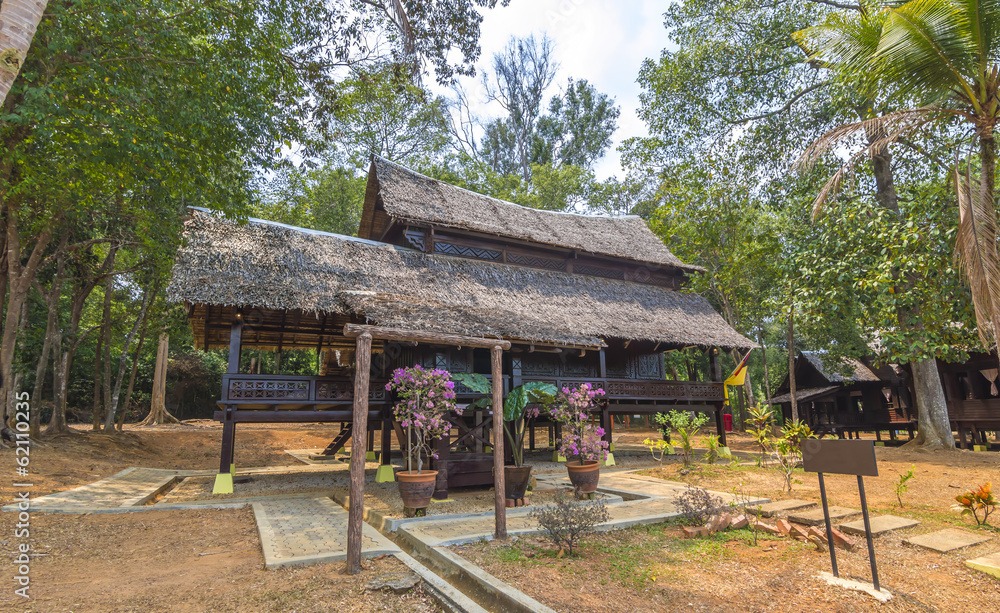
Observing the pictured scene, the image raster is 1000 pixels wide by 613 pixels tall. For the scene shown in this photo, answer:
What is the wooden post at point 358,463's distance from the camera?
15.5 feet

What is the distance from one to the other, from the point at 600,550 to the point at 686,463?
7.09 metres

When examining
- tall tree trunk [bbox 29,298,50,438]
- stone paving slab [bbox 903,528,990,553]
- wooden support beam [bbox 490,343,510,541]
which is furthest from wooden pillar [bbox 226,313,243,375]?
stone paving slab [bbox 903,528,990,553]

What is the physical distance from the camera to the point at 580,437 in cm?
781

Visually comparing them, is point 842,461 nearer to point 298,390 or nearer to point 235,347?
point 298,390

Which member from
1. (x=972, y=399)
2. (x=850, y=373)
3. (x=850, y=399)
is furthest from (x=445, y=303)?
(x=850, y=399)

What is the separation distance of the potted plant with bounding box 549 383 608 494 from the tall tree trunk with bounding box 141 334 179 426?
21.8 m

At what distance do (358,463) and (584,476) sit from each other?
4.19 meters

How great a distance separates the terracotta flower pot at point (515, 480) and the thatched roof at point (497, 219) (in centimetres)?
847

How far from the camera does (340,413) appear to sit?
10.1 metres

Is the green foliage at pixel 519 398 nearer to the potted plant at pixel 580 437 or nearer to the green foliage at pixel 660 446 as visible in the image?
the potted plant at pixel 580 437

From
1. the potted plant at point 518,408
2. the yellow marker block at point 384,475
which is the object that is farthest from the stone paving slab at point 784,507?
the yellow marker block at point 384,475

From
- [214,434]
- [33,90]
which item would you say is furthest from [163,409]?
[33,90]

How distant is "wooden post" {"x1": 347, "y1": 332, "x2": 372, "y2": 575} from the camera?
471 centimetres

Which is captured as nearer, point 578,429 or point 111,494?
point 578,429
